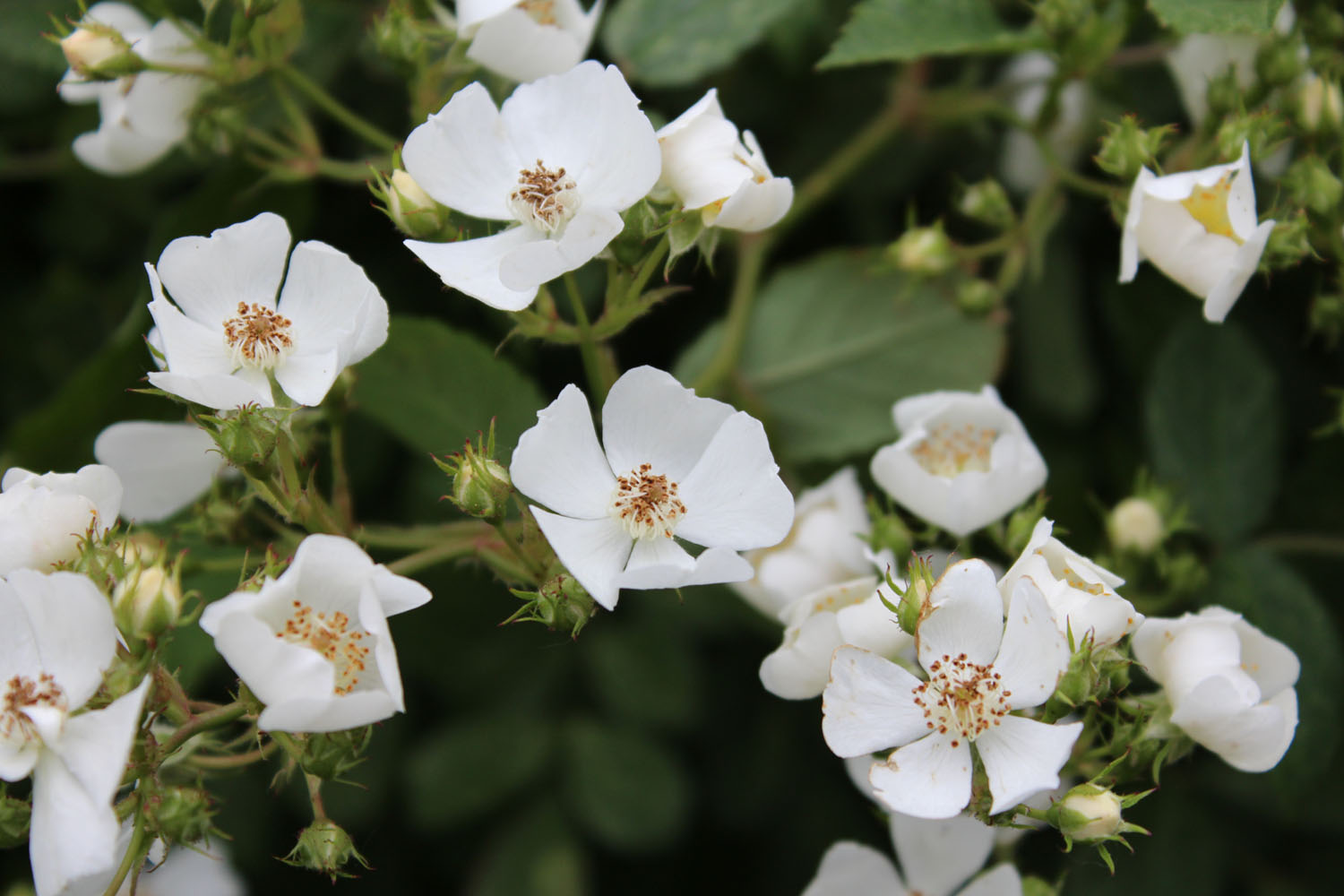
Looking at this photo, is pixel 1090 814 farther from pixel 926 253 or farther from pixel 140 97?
pixel 140 97

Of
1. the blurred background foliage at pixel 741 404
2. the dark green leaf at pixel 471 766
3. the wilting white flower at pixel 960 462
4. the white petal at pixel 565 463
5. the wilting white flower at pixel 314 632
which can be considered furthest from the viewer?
the dark green leaf at pixel 471 766

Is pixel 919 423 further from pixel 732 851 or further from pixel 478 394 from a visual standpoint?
pixel 732 851

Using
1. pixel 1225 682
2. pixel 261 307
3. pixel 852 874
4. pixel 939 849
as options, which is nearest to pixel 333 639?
pixel 261 307

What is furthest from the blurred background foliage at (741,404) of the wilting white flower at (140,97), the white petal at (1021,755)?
the white petal at (1021,755)

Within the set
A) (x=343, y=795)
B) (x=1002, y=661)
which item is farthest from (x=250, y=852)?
(x=1002, y=661)

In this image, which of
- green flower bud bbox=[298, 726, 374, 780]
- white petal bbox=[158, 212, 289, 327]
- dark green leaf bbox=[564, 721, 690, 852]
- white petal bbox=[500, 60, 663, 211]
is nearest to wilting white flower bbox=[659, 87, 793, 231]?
white petal bbox=[500, 60, 663, 211]

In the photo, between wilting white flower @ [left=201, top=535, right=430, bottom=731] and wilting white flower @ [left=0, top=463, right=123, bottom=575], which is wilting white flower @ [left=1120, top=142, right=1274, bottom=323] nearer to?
wilting white flower @ [left=201, top=535, right=430, bottom=731]

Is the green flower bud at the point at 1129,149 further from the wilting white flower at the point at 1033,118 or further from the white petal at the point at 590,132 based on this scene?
the white petal at the point at 590,132
